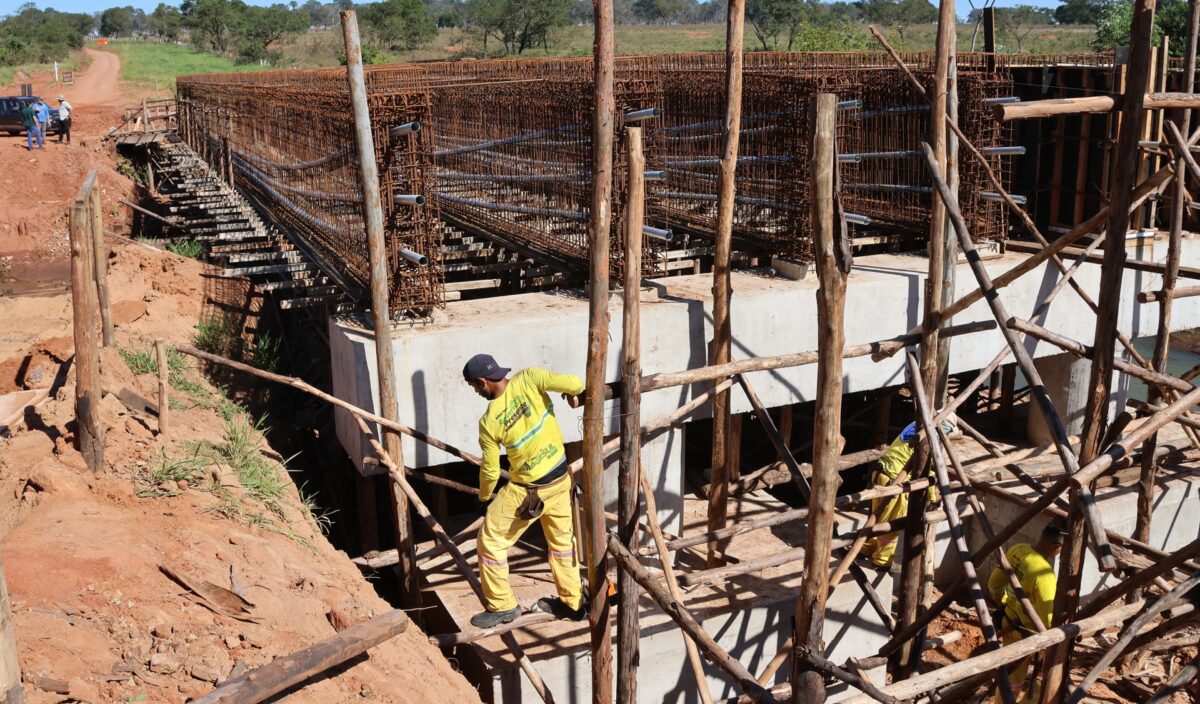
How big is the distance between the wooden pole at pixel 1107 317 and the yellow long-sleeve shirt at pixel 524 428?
2.98 metres

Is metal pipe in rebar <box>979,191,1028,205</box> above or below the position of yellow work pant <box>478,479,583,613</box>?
above

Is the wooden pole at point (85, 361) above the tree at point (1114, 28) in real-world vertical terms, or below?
below

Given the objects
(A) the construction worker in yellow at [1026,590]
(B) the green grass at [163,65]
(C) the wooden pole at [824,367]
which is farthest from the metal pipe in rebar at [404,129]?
(B) the green grass at [163,65]

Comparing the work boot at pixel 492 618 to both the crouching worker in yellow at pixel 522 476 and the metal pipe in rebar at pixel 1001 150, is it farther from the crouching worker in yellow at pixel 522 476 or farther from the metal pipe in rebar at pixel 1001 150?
the metal pipe in rebar at pixel 1001 150

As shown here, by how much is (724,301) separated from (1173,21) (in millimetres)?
29283

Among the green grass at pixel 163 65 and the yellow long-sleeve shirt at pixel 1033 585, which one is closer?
the yellow long-sleeve shirt at pixel 1033 585

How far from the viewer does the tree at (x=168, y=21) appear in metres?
86.5

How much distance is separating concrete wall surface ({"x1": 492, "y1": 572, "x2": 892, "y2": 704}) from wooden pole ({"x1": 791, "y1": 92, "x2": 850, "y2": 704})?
3.02m

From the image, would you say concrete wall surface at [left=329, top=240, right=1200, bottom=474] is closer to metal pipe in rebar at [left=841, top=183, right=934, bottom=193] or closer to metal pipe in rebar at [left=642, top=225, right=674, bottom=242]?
metal pipe in rebar at [left=642, top=225, right=674, bottom=242]

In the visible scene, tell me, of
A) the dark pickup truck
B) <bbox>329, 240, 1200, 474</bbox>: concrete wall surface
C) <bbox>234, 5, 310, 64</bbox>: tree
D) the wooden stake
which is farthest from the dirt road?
the wooden stake

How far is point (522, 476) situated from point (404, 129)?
2.96 meters

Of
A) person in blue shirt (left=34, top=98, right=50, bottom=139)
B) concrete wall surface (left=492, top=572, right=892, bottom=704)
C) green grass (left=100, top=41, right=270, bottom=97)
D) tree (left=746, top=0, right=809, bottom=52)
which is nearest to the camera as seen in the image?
concrete wall surface (left=492, top=572, right=892, bottom=704)

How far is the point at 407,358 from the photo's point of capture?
8.25m

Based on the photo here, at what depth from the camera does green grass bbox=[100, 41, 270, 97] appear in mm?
50125
